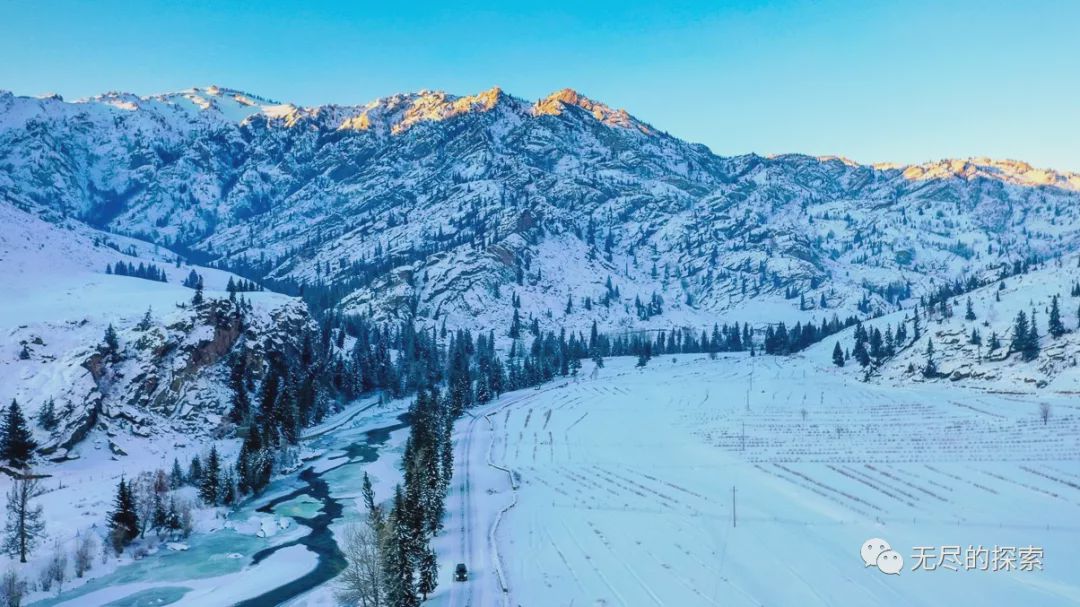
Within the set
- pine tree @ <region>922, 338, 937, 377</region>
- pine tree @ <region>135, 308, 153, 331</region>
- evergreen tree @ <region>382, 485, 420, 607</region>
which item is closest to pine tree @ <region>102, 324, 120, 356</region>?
pine tree @ <region>135, 308, 153, 331</region>

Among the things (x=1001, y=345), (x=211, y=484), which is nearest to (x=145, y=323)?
(x=211, y=484)

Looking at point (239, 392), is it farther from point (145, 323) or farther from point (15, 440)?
point (15, 440)

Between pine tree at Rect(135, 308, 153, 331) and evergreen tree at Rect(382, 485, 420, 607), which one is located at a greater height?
pine tree at Rect(135, 308, 153, 331)

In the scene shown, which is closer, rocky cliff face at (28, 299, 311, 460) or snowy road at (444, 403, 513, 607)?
snowy road at (444, 403, 513, 607)

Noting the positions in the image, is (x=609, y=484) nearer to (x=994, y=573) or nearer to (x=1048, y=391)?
(x=994, y=573)

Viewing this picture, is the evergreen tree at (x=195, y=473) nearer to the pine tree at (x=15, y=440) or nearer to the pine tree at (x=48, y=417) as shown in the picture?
the pine tree at (x=15, y=440)

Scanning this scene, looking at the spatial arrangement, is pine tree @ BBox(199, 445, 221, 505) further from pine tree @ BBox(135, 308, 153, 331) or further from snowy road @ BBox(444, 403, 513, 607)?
pine tree @ BBox(135, 308, 153, 331)
